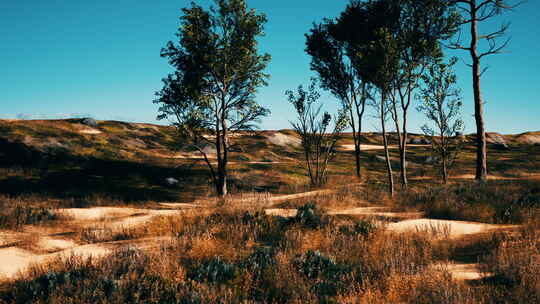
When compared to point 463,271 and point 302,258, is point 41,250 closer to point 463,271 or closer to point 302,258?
point 302,258

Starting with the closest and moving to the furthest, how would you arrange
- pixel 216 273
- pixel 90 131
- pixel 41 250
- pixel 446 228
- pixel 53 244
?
pixel 216 273 < pixel 446 228 < pixel 41 250 < pixel 53 244 < pixel 90 131

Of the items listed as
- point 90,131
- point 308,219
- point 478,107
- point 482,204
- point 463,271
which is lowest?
point 463,271

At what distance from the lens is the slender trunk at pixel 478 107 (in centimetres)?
1825

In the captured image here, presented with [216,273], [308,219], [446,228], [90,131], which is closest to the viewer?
[216,273]

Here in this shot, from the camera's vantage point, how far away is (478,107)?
1834cm

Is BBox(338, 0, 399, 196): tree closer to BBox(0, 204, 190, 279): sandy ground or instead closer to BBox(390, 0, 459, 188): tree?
BBox(390, 0, 459, 188): tree

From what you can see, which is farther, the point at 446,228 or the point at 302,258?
the point at 446,228

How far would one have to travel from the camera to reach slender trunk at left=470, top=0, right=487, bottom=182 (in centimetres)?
1825

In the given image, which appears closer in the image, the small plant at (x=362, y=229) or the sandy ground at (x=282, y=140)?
the small plant at (x=362, y=229)

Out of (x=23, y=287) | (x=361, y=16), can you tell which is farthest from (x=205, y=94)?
(x=23, y=287)

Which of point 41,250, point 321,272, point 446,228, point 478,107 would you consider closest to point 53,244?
point 41,250

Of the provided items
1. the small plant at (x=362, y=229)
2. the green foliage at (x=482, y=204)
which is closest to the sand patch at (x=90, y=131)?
the green foliage at (x=482, y=204)

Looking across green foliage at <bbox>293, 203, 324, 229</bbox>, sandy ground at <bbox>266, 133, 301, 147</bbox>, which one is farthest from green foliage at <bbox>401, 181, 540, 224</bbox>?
sandy ground at <bbox>266, 133, 301, 147</bbox>

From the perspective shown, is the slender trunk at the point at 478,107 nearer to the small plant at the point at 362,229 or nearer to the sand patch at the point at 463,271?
the small plant at the point at 362,229
